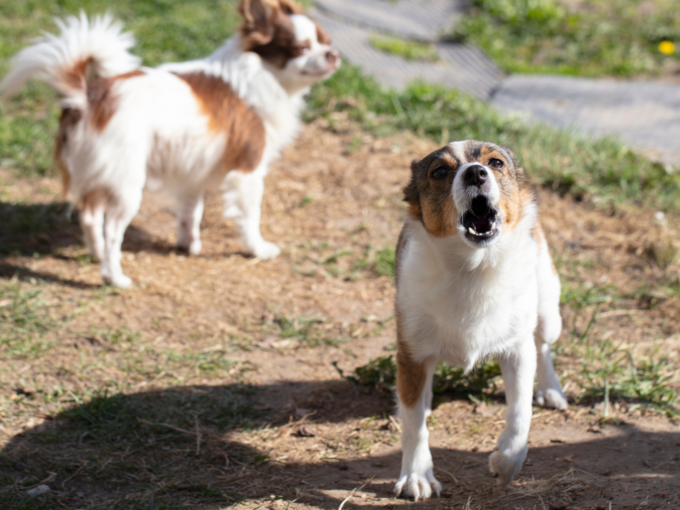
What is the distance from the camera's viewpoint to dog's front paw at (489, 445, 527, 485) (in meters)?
2.53

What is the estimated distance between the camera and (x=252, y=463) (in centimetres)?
294

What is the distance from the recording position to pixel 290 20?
4.80m

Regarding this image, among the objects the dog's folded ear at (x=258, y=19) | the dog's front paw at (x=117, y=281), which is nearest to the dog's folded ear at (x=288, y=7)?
the dog's folded ear at (x=258, y=19)

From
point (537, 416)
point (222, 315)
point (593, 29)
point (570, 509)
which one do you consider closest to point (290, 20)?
point (222, 315)

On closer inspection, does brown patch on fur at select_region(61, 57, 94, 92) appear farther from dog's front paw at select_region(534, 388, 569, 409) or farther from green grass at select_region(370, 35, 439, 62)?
green grass at select_region(370, 35, 439, 62)

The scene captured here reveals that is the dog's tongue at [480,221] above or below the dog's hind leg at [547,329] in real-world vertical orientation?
above

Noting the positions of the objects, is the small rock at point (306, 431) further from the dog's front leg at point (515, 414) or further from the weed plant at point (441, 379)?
the dog's front leg at point (515, 414)

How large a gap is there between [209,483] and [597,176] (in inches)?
168

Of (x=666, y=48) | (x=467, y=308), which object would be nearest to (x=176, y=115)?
(x=467, y=308)

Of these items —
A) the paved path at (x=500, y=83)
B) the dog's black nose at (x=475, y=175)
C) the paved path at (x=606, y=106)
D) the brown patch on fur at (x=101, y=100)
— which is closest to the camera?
the dog's black nose at (x=475, y=175)

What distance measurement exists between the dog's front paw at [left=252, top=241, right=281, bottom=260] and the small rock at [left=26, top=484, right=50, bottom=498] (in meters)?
2.52

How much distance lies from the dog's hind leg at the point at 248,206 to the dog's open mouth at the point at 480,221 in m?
2.63

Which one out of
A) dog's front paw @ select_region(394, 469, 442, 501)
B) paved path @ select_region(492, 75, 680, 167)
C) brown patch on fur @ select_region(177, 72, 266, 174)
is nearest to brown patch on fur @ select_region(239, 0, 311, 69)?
brown patch on fur @ select_region(177, 72, 266, 174)

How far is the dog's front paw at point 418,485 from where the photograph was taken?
8.45 feet
